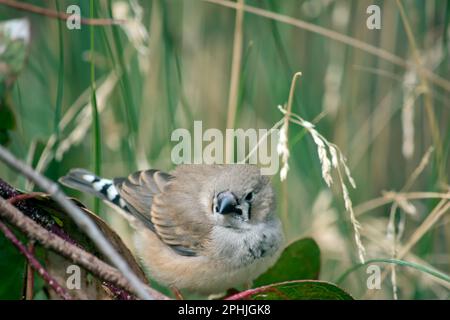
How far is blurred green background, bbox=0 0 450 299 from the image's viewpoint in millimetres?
2764

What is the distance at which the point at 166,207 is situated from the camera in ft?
8.54

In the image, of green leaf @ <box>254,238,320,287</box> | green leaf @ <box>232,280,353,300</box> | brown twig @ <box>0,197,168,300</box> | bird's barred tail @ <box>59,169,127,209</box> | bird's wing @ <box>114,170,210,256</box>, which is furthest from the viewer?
bird's barred tail @ <box>59,169,127,209</box>

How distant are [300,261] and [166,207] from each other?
87 centimetres

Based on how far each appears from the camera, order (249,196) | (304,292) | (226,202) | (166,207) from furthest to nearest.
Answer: (166,207) → (249,196) → (226,202) → (304,292)

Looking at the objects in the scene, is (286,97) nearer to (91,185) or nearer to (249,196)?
(249,196)

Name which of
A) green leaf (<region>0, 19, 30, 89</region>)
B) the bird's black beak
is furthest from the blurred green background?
green leaf (<region>0, 19, 30, 89</region>)

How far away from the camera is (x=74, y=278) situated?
1504mm

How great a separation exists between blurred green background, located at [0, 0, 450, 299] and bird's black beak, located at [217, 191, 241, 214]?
1.09ft

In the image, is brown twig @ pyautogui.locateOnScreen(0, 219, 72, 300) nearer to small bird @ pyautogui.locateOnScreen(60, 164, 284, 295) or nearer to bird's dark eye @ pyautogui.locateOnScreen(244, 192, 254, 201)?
small bird @ pyautogui.locateOnScreen(60, 164, 284, 295)

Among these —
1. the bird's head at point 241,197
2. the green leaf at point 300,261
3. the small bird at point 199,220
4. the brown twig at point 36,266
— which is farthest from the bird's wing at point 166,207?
the brown twig at point 36,266

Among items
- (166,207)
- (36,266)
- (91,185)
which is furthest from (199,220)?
(36,266)

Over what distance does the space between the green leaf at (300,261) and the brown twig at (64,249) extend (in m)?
0.65

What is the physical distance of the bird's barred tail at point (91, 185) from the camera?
2613 millimetres

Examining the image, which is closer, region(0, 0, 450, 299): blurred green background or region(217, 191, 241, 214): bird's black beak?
region(217, 191, 241, 214): bird's black beak
